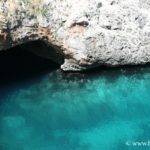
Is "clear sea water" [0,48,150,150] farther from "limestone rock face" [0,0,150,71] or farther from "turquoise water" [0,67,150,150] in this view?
"limestone rock face" [0,0,150,71]

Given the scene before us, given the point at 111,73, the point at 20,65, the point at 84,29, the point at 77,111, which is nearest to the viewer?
the point at 77,111

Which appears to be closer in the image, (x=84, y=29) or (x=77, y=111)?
(x=77, y=111)

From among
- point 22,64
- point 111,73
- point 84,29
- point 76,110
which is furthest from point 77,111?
point 22,64

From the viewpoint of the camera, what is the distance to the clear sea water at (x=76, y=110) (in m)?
4.33

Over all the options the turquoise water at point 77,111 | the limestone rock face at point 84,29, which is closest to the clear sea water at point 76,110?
the turquoise water at point 77,111

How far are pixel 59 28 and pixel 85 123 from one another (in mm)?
1243

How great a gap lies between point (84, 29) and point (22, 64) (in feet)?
3.48

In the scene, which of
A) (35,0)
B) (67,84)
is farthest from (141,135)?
(35,0)

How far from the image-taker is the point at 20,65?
17.6 ft

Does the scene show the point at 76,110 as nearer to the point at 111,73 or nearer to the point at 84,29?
the point at 111,73

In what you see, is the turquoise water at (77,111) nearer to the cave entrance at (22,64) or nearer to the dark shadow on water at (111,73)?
the dark shadow on water at (111,73)

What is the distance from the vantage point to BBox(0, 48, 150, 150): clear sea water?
4332 mm

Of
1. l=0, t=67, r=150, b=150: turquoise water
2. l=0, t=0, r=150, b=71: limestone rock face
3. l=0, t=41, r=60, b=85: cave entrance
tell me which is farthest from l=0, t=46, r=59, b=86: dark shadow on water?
l=0, t=0, r=150, b=71: limestone rock face

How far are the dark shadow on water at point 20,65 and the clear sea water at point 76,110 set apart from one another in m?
0.07
